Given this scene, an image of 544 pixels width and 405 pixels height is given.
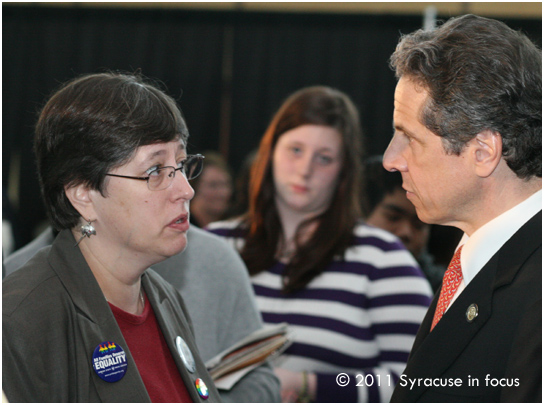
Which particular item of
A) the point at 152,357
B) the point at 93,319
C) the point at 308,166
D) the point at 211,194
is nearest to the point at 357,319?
the point at 308,166

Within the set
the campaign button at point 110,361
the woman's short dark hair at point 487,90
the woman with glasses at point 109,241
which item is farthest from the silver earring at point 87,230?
the woman's short dark hair at point 487,90

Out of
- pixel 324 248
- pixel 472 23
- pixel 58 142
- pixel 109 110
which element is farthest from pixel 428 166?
pixel 324 248

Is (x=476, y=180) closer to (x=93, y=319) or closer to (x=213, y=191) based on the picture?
(x=93, y=319)

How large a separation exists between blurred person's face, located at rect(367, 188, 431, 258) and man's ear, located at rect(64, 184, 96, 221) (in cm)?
173

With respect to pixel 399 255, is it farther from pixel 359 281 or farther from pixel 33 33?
pixel 33 33

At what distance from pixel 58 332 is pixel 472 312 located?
91 centimetres

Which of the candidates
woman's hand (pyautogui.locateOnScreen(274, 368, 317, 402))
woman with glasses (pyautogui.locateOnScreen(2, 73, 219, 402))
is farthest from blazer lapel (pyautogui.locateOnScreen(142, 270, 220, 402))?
woman's hand (pyautogui.locateOnScreen(274, 368, 317, 402))

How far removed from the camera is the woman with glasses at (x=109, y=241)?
4.53 ft

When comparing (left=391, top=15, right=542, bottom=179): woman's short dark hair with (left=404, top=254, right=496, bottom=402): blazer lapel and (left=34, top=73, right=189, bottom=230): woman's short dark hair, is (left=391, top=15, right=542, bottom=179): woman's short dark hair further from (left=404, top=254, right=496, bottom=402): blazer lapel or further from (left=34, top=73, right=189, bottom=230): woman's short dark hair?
A: (left=34, top=73, right=189, bottom=230): woman's short dark hair

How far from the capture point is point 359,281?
2404 millimetres

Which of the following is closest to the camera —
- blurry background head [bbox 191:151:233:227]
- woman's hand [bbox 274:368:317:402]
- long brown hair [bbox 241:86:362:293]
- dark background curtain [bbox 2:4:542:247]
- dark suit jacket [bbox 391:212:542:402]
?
dark suit jacket [bbox 391:212:542:402]

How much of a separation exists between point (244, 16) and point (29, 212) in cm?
338

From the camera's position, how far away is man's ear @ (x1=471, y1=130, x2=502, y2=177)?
4.50 feet

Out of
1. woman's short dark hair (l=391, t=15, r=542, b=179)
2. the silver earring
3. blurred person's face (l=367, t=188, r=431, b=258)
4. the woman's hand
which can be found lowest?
the woman's hand
